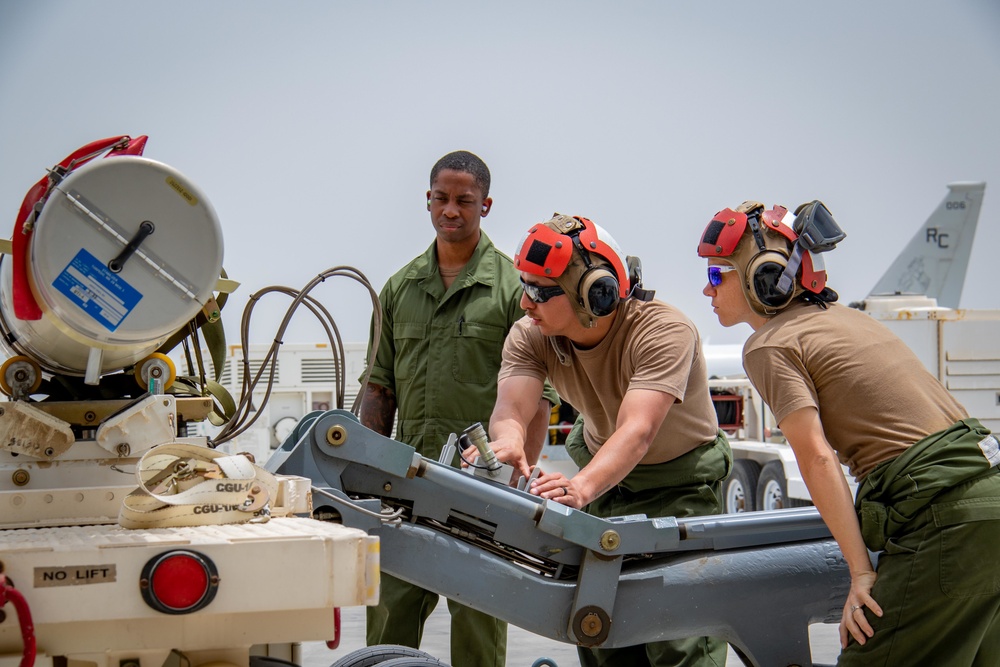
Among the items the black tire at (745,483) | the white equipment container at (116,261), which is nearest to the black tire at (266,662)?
the white equipment container at (116,261)

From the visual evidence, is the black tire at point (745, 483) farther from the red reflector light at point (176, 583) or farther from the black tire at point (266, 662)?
the red reflector light at point (176, 583)

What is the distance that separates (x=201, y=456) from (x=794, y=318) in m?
1.44

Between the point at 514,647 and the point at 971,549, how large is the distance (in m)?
3.83

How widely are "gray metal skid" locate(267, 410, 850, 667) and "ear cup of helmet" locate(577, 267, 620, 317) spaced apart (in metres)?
0.59

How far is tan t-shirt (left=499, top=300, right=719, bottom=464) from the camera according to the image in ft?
10.3

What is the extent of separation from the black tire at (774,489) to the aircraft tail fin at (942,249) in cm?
1035

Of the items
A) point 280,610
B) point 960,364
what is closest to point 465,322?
point 280,610

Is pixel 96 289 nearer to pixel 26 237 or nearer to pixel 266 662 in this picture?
pixel 26 237

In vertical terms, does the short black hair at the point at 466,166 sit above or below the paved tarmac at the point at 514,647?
above

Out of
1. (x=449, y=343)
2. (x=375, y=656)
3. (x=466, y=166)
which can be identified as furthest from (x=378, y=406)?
(x=375, y=656)

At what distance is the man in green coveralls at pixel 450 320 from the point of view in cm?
401

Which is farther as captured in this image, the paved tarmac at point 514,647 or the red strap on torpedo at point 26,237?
the paved tarmac at point 514,647

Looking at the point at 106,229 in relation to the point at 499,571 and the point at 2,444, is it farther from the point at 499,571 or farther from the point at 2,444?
the point at 499,571

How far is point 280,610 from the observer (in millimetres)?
1912
